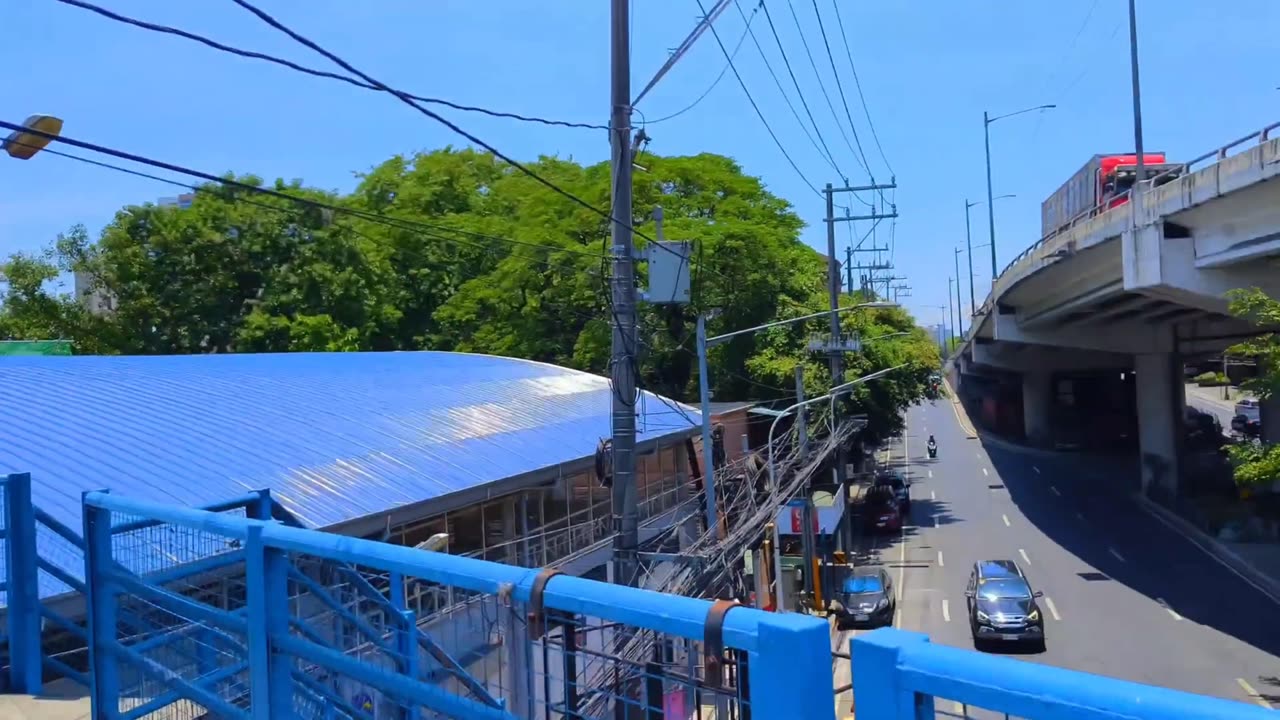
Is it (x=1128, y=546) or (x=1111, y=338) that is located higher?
(x=1111, y=338)

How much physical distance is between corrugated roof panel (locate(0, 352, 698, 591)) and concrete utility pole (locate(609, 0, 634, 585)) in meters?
3.04

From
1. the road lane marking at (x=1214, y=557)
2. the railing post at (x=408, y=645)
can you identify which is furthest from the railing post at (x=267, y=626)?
the road lane marking at (x=1214, y=557)

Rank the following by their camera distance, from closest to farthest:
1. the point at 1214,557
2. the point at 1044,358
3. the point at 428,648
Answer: the point at 428,648
the point at 1214,557
the point at 1044,358

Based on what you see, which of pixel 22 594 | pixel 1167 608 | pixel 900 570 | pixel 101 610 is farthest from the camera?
pixel 900 570

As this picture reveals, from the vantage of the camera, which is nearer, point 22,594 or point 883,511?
point 22,594

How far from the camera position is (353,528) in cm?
1204

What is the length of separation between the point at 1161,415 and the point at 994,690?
40844 mm

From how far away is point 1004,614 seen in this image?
22266 millimetres

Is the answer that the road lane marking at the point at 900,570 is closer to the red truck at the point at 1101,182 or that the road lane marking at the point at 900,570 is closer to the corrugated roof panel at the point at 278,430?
the corrugated roof panel at the point at 278,430

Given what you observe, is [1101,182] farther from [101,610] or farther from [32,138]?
[101,610]

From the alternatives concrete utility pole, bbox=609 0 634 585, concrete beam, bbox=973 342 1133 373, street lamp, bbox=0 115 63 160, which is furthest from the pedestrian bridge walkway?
concrete beam, bbox=973 342 1133 373

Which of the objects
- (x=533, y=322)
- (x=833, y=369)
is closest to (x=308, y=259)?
Result: (x=533, y=322)

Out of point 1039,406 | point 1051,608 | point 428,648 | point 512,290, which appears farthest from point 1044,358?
point 428,648

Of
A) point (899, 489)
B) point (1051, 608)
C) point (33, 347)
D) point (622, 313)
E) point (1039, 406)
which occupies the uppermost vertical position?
point (33, 347)
